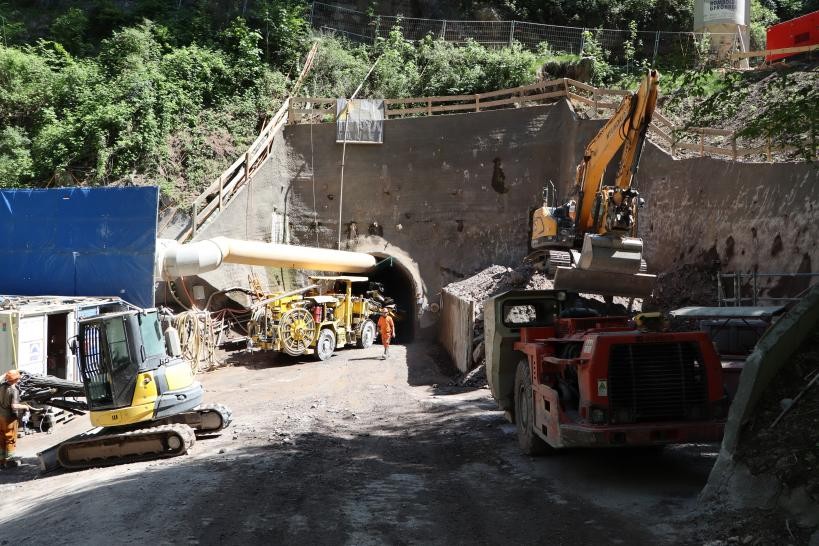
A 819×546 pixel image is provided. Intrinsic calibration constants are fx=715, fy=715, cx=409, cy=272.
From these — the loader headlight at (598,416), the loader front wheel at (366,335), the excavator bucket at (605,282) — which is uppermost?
the excavator bucket at (605,282)

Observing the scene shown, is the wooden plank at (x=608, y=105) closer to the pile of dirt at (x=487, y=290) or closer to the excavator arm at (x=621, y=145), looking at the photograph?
the pile of dirt at (x=487, y=290)

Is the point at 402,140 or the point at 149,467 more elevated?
the point at 402,140

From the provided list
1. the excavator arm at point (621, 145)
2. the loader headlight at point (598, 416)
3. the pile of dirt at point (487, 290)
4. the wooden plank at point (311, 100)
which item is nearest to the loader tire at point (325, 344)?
the pile of dirt at point (487, 290)

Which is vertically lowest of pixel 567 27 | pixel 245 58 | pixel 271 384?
pixel 271 384

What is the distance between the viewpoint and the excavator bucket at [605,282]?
48.2 feet

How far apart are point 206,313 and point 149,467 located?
974cm

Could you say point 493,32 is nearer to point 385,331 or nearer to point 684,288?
point 385,331

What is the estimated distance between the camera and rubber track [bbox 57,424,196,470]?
1070cm

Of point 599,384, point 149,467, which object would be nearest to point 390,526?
point 599,384

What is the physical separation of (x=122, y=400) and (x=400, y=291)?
18.6 meters

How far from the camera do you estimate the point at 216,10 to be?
109ft

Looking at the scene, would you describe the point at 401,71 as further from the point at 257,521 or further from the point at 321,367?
the point at 257,521

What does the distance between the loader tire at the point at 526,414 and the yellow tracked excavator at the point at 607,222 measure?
4.88 meters

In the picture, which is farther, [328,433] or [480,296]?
[480,296]
